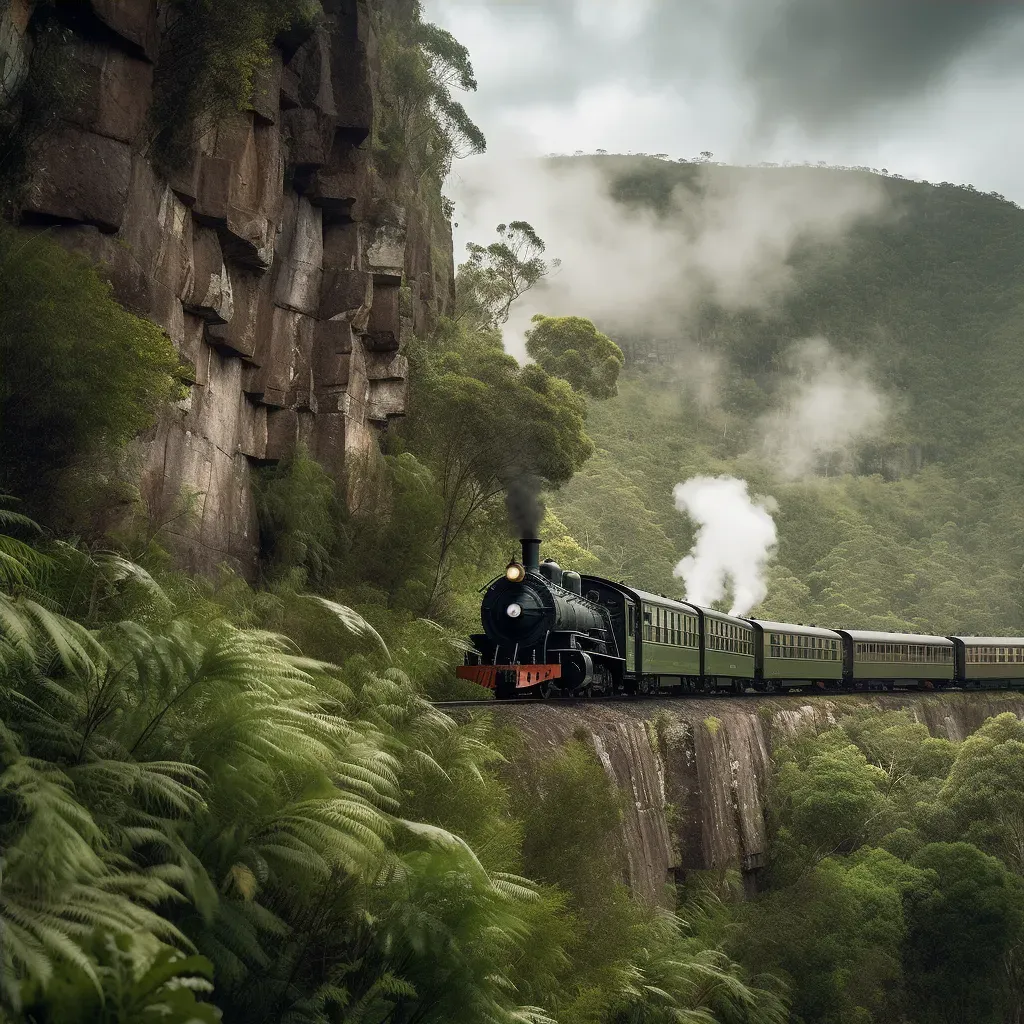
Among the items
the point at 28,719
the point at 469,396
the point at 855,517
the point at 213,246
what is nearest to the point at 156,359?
the point at 213,246

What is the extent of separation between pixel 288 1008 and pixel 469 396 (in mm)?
26074

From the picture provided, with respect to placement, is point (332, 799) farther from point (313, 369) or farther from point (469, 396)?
point (469, 396)

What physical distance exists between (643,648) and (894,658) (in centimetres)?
1771

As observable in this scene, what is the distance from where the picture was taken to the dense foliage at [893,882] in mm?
21656

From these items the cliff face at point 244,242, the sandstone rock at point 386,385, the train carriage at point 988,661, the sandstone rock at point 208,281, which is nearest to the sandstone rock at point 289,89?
the cliff face at point 244,242

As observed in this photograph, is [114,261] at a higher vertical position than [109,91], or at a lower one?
lower

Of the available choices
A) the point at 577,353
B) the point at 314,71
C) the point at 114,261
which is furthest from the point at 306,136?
the point at 577,353

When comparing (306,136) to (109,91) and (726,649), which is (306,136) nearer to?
(109,91)

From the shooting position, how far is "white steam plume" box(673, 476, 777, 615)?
85812 mm

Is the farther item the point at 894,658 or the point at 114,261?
the point at 894,658

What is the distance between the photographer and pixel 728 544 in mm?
88500

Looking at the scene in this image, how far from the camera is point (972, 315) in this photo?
13038 centimetres

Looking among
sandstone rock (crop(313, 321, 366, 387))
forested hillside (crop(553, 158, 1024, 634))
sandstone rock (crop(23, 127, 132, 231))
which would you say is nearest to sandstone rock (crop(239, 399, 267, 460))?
sandstone rock (crop(313, 321, 366, 387))

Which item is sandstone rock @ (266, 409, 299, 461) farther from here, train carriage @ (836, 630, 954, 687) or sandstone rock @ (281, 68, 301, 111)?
train carriage @ (836, 630, 954, 687)
